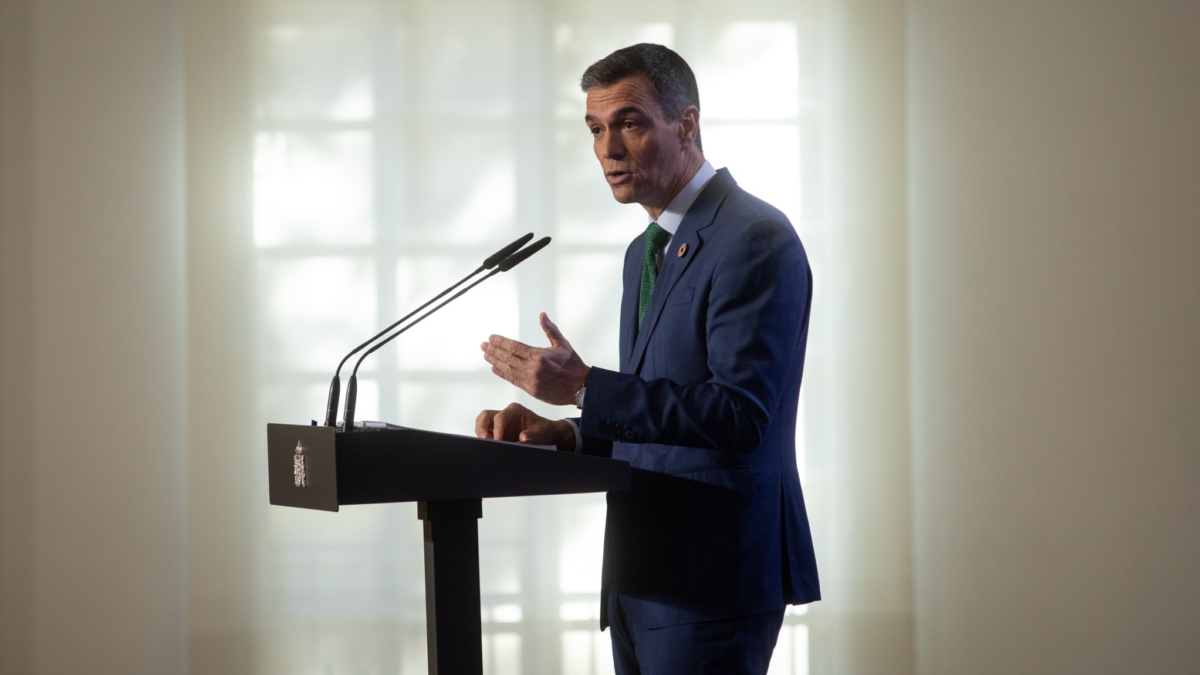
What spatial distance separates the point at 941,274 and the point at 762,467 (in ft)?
7.26

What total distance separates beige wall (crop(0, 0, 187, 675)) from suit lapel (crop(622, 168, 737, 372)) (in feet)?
8.18

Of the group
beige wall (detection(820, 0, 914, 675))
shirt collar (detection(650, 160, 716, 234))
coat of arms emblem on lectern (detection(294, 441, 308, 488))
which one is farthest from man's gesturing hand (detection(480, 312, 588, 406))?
beige wall (detection(820, 0, 914, 675))

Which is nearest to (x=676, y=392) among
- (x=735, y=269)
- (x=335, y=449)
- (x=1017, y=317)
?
(x=735, y=269)

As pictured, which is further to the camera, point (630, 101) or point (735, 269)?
point (630, 101)

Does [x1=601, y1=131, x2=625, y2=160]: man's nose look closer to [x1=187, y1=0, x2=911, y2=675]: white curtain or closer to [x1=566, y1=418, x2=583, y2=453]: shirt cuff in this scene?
[x1=566, y1=418, x2=583, y2=453]: shirt cuff

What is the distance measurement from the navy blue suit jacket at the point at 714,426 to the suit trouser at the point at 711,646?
0.02 m

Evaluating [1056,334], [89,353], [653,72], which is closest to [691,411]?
[653,72]

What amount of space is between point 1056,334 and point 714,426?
6.89 feet

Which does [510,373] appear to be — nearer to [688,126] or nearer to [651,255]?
[651,255]

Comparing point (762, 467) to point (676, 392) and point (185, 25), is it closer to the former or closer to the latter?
point (676, 392)

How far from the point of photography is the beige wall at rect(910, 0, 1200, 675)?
9.70 ft

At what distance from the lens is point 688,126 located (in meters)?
2.01

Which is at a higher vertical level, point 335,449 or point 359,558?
point 335,449

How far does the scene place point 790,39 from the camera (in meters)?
3.88
